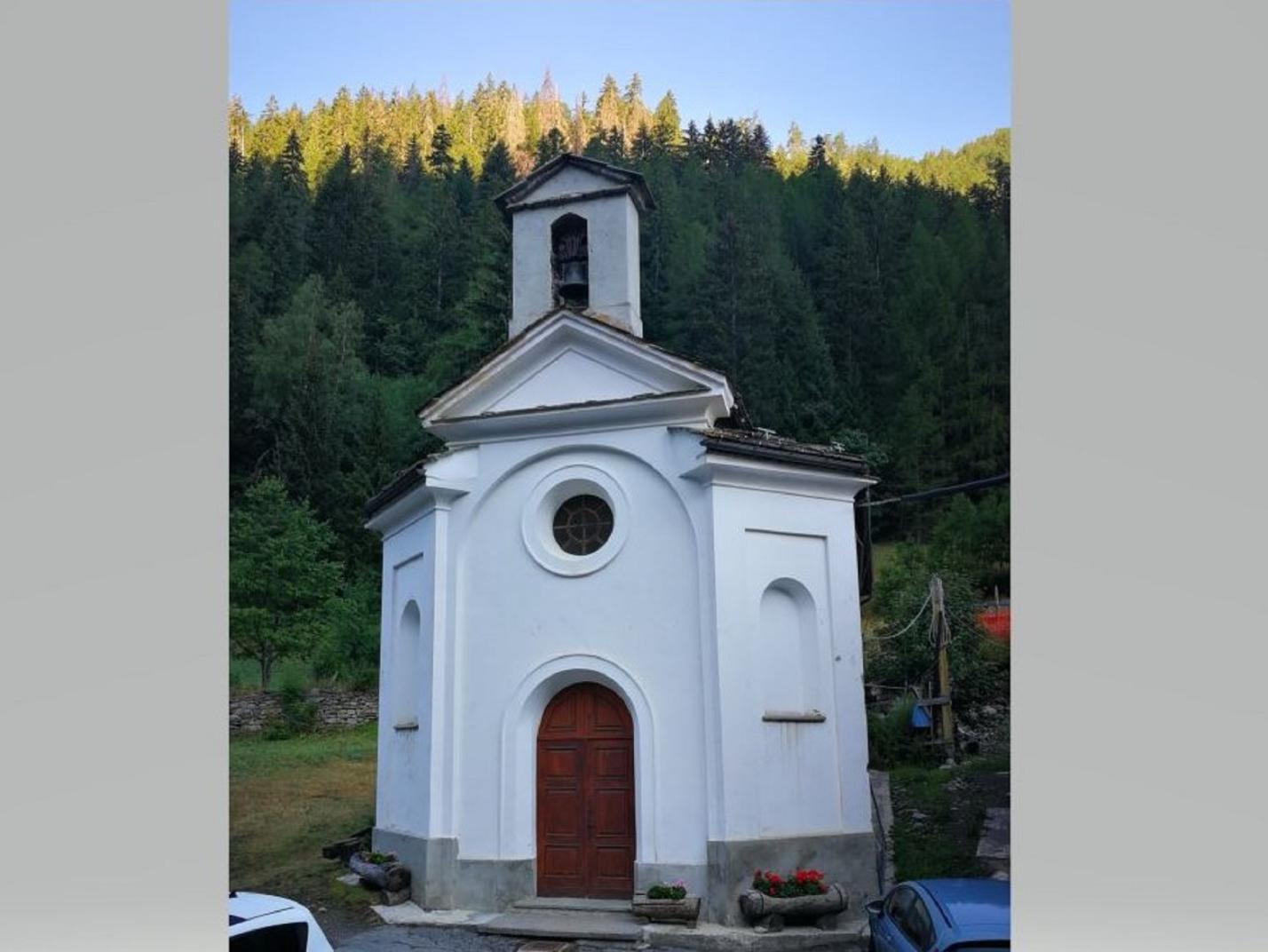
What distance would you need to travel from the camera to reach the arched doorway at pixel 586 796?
24.1ft

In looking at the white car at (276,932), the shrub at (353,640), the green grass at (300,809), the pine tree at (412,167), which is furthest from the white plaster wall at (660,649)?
the white car at (276,932)

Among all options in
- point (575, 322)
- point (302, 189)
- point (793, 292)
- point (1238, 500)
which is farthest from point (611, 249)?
point (1238, 500)

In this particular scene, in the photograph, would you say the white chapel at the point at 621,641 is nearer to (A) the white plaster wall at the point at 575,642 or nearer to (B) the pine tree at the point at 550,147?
(A) the white plaster wall at the point at 575,642

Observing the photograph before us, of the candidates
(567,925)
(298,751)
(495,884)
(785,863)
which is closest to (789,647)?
(785,863)

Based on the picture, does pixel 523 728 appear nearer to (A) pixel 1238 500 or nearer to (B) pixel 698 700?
(B) pixel 698 700

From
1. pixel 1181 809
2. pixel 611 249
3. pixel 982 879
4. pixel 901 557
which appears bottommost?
pixel 982 879

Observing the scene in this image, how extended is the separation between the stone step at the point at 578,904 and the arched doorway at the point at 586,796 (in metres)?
0.06

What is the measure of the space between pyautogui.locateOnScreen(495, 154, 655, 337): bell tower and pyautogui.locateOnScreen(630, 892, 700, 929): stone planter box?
416 cm

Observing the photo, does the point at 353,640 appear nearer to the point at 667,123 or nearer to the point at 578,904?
the point at 578,904

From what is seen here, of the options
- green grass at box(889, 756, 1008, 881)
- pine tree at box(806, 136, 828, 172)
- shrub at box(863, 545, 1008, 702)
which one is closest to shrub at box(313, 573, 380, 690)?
shrub at box(863, 545, 1008, 702)

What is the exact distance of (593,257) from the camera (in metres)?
8.59
